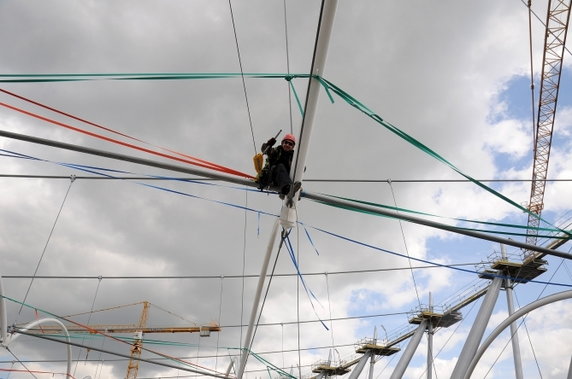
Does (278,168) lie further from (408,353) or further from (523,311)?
(408,353)

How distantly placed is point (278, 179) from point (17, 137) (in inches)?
143

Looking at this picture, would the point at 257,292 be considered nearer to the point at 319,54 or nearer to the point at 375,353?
the point at 319,54

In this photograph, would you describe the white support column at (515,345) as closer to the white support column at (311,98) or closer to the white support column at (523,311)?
the white support column at (523,311)

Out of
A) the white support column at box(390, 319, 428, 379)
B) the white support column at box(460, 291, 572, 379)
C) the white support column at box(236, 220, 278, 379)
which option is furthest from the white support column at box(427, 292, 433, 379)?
the white support column at box(236, 220, 278, 379)

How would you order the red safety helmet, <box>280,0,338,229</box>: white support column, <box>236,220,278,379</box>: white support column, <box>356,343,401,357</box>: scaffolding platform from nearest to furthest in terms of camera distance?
1. <box>280,0,338,229</box>: white support column
2. the red safety helmet
3. <box>236,220,278,379</box>: white support column
4. <box>356,343,401,357</box>: scaffolding platform

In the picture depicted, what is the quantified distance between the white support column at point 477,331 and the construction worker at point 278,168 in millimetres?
22392

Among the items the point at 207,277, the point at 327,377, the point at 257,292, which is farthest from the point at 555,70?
the point at 257,292

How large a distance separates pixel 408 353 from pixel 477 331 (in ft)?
37.2

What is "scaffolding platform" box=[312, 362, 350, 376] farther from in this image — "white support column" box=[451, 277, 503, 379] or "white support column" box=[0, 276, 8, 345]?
"white support column" box=[0, 276, 8, 345]

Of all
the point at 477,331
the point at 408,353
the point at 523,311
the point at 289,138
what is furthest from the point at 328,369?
the point at 289,138

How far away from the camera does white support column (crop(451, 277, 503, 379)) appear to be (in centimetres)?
2562

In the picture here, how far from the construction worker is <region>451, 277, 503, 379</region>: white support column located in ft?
73.5

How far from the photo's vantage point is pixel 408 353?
36.7m

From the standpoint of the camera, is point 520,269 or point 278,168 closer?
point 278,168
